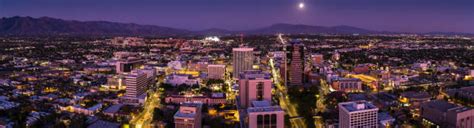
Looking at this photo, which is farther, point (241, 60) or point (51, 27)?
point (51, 27)

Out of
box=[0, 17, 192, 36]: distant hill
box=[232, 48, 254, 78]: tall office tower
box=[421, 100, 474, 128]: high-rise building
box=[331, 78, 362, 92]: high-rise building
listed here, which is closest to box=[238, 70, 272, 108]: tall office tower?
box=[421, 100, 474, 128]: high-rise building

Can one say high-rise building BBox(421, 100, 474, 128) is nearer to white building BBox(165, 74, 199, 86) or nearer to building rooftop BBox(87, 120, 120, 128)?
building rooftop BBox(87, 120, 120, 128)

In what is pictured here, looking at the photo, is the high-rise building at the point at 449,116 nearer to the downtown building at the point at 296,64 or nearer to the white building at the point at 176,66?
the downtown building at the point at 296,64

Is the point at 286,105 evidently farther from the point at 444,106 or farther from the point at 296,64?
the point at 444,106

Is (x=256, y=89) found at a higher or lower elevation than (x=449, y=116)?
higher

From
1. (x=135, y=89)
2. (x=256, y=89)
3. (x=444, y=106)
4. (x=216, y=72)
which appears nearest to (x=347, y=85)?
(x=256, y=89)

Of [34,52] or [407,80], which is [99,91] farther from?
[34,52]
